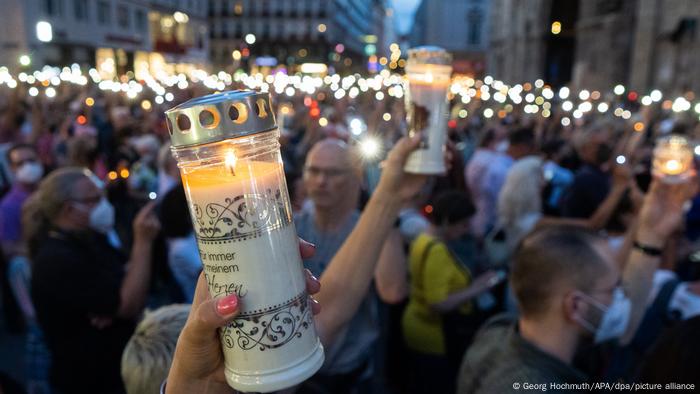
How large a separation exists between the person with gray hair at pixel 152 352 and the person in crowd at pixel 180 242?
4.95 ft

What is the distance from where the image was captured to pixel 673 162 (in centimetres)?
297

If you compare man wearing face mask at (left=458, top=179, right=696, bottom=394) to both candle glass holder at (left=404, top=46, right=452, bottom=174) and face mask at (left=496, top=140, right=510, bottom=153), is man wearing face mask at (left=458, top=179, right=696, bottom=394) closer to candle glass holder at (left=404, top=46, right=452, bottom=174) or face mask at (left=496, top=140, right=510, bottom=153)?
candle glass holder at (left=404, top=46, right=452, bottom=174)

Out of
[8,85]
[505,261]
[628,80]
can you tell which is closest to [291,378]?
[505,261]

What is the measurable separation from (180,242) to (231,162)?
8.70 ft

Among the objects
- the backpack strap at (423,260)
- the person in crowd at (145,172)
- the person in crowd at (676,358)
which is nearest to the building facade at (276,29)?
the person in crowd at (145,172)

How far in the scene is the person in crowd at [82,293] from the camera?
278cm

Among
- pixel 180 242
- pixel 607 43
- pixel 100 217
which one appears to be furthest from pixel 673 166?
pixel 607 43

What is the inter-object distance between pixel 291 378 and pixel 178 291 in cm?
281

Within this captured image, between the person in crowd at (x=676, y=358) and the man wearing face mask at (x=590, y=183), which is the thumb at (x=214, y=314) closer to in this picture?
the person in crowd at (x=676, y=358)

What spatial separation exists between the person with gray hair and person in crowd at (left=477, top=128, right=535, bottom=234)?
458 cm

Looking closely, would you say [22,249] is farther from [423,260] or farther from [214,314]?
[214,314]

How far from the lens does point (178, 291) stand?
3.62 meters

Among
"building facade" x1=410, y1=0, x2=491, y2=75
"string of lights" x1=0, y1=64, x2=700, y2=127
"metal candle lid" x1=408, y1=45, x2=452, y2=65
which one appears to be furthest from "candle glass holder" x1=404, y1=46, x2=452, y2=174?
"building facade" x1=410, y1=0, x2=491, y2=75

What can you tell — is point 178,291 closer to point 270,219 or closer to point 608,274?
point 608,274
